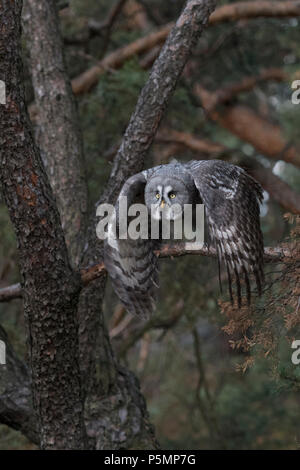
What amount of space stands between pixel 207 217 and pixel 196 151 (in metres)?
4.62

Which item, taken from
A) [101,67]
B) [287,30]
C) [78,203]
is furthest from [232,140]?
[78,203]

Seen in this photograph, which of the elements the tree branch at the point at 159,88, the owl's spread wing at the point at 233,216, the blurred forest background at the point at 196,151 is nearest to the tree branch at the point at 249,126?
the blurred forest background at the point at 196,151

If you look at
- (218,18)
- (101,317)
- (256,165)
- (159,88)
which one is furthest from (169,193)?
(218,18)

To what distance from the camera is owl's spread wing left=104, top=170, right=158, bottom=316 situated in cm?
395

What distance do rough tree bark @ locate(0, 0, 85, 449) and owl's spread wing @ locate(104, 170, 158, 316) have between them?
0.25 metres

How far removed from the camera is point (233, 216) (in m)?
3.65

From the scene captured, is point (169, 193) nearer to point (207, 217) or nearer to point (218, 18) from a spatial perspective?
point (207, 217)

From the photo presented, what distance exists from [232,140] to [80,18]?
609cm

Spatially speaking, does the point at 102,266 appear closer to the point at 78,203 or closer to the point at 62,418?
the point at 62,418

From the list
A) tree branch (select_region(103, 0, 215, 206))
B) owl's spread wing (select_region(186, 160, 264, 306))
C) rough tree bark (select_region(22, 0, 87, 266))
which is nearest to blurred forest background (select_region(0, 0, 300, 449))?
owl's spread wing (select_region(186, 160, 264, 306))

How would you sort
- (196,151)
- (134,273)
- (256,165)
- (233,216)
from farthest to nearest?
(196,151)
(256,165)
(134,273)
(233,216)

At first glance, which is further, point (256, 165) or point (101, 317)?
point (256, 165)

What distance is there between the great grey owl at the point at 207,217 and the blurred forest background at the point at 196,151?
43 cm

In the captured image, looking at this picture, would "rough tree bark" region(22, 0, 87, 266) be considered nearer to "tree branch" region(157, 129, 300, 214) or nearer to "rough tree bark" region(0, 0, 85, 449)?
"rough tree bark" region(0, 0, 85, 449)
